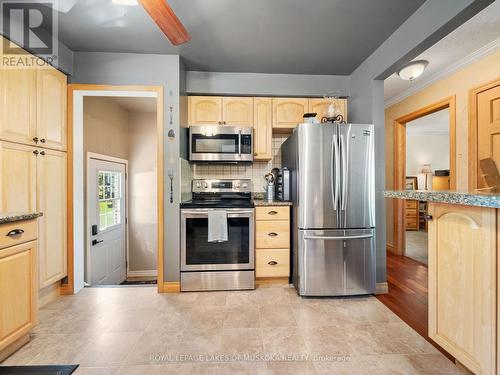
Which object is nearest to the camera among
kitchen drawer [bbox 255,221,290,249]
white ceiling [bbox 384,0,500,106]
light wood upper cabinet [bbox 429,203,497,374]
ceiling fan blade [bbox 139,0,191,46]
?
light wood upper cabinet [bbox 429,203,497,374]

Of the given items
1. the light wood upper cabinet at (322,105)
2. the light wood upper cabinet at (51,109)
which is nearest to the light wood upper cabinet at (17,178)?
the light wood upper cabinet at (51,109)

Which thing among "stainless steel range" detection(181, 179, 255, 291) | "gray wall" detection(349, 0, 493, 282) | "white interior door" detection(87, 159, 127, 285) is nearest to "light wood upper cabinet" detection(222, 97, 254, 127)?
"stainless steel range" detection(181, 179, 255, 291)

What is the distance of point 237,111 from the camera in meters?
2.89

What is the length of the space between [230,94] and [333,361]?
283 cm

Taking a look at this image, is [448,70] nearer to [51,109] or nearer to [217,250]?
[217,250]

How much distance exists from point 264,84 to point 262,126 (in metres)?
0.53

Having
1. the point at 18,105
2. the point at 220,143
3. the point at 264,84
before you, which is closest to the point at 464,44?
the point at 264,84

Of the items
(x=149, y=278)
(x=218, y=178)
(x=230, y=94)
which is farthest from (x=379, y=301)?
(x=149, y=278)

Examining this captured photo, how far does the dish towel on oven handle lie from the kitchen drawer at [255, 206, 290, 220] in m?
0.39

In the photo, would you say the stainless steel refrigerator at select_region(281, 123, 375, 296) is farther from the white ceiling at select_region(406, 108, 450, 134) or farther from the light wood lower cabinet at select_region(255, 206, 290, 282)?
the white ceiling at select_region(406, 108, 450, 134)

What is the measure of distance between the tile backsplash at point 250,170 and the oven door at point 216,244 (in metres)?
0.81

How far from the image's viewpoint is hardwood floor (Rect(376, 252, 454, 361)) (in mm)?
1925

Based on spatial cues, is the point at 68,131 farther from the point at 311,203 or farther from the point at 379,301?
the point at 379,301

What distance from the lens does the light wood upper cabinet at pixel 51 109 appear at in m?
2.07
